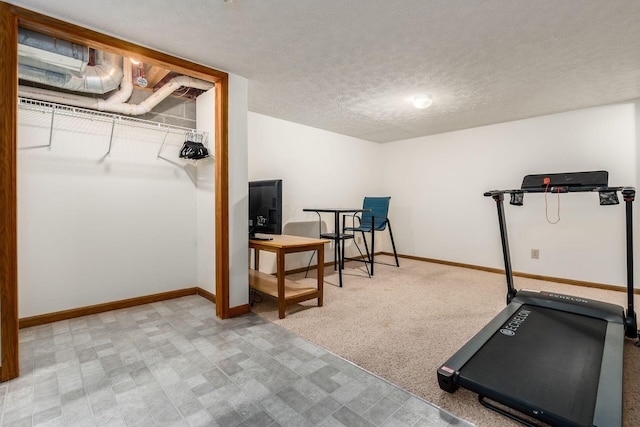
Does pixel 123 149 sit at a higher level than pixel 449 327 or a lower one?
higher

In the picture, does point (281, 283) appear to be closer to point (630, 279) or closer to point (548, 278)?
point (630, 279)

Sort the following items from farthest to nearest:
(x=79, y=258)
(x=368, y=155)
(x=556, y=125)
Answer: (x=368, y=155) → (x=556, y=125) → (x=79, y=258)

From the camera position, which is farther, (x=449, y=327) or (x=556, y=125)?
(x=556, y=125)

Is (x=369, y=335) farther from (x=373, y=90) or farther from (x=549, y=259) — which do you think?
(x=549, y=259)

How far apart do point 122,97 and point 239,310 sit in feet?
7.46

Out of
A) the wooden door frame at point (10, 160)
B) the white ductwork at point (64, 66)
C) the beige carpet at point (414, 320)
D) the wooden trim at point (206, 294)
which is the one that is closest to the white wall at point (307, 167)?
the wooden trim at point (206, 294)

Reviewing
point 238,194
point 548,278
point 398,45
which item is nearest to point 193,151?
point 238,194

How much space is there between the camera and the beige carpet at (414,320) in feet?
5.63

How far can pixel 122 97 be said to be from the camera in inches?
111

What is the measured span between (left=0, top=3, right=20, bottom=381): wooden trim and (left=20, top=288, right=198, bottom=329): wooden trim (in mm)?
899

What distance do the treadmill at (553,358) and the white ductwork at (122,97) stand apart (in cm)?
317

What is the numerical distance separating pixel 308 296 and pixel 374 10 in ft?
7.76

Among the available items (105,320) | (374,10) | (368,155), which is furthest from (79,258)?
(368,155)

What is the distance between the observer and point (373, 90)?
316cm
